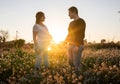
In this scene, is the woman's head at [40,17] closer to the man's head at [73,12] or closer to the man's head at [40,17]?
the man's head at [40,17]

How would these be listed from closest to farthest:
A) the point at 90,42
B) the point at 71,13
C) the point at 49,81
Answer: the point at 49,81 → the point at 71,13 → the point at 90,42

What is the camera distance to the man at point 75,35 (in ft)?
40.8

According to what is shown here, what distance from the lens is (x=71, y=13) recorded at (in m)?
12.5

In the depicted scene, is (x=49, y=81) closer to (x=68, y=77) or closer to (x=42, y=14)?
(x=68, y=77)

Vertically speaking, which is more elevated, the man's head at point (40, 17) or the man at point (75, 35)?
the man's head at point (40, 17)

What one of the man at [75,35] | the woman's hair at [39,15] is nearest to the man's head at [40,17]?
the woman's hair at [39,15]

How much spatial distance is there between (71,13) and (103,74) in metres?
2.46

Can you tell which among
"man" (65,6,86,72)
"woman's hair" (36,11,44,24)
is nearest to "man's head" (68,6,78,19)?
"man" (65,6,86,72)

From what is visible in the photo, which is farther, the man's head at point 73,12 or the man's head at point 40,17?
the man's head at point 40,17

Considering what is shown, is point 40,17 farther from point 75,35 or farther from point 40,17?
point 75,35

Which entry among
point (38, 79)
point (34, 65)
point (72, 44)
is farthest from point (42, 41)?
point (38, 79)

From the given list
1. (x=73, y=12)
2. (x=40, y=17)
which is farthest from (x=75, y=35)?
(x=40, y=17)

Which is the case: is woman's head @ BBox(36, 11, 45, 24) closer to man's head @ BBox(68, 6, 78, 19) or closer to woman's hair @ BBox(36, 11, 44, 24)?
woman's hair @ BBox(36, 11, 44, 24)

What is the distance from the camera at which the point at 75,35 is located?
12562 millimetres
